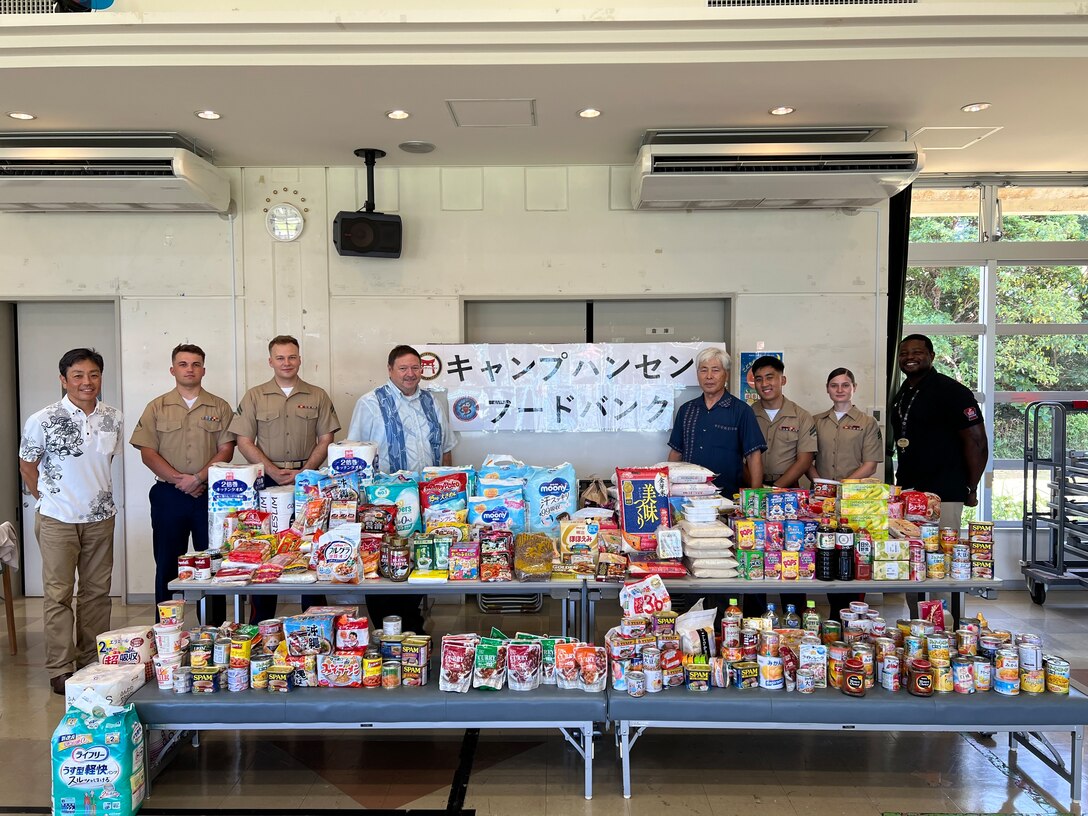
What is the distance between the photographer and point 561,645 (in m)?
2.73

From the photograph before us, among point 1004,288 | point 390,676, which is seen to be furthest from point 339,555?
point 1004,288

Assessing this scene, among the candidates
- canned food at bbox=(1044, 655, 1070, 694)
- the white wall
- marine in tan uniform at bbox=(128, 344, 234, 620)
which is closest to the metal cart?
the white wall

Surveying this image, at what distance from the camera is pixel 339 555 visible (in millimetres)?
2740

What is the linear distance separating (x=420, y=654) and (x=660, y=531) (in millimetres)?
1039

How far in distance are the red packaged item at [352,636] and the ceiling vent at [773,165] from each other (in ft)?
9.43

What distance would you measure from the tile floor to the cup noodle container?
398 millimetres

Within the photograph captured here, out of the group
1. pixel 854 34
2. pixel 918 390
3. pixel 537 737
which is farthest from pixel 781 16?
pixel 537 737

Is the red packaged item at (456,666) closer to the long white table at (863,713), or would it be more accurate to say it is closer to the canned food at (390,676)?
the canned food at (390,676)

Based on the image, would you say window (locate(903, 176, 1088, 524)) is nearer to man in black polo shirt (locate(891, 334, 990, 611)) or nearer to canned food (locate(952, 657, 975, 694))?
man in black polo shirt (locate(891, 334, 990, 611))

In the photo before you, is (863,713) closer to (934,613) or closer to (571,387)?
(934,613)

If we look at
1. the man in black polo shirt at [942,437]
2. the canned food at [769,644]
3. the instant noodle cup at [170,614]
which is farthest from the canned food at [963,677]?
the instant noodle cup at [170,614]

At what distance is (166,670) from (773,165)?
388cm

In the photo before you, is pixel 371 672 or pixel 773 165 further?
pixel 773 165

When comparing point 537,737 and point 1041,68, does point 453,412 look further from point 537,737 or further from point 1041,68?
point 1041,68
